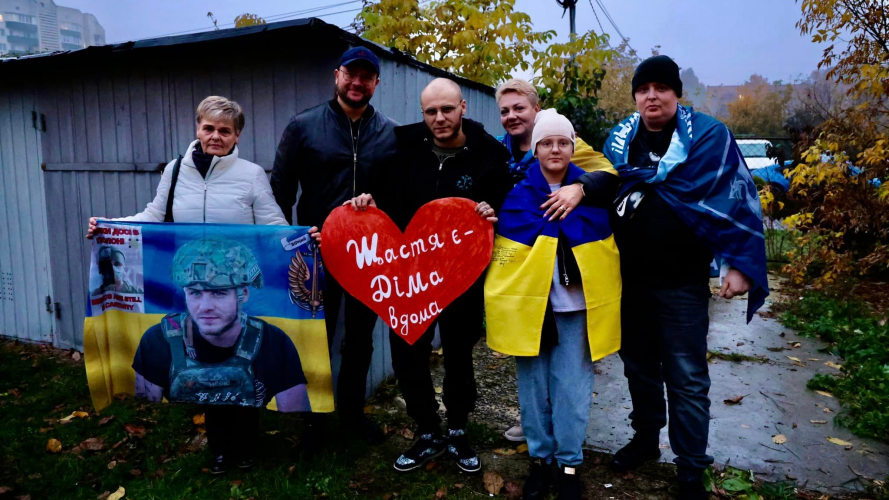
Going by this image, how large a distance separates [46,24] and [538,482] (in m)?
189

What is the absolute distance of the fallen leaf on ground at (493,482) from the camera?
3.04m

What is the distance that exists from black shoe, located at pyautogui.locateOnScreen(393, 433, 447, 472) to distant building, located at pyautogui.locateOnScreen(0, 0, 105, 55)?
540 feet

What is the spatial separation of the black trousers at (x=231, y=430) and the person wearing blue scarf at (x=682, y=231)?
232 cm

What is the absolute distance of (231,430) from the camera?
10.8 ft

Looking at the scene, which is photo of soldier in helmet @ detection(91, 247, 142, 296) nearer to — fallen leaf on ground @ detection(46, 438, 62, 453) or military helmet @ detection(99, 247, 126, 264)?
military helmet @ detection(99, 247, 126, 264)

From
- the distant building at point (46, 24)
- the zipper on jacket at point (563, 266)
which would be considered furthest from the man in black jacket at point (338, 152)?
the distant building at point (46, 24)

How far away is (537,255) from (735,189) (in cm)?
100

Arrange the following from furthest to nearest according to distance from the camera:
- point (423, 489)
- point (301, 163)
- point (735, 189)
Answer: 1. point (301, 163)
2. point (423, 489)
3. point (735, 189)

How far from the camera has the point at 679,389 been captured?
2820mm

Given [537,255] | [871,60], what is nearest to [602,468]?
[537,255]

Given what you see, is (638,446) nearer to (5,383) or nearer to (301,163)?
(301,163)

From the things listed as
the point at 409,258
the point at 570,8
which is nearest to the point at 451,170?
the point at 409,258

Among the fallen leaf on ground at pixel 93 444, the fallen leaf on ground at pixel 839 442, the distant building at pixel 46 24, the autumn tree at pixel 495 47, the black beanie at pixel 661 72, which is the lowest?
the fallen leaf on ground at pixel 93 444

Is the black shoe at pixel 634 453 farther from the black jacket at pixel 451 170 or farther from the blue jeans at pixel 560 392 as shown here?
the black jacket at pixel 451 170
